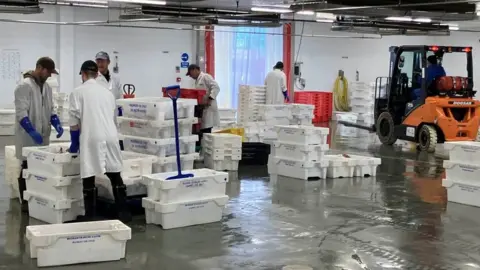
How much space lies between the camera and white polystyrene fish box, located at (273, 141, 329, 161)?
9.51m

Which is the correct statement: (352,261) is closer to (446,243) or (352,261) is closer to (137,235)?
(446,243)

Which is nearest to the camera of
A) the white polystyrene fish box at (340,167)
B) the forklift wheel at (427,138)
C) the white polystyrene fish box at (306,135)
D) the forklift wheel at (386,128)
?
the white polystyrene fish box at (306,135)

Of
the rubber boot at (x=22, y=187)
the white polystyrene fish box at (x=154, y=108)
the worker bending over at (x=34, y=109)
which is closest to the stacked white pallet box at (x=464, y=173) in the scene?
the white polystyrene fish box at (x=154, y=108)

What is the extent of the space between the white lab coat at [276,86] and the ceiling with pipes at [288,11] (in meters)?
1.23

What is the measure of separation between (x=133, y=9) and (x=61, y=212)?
8.13 m

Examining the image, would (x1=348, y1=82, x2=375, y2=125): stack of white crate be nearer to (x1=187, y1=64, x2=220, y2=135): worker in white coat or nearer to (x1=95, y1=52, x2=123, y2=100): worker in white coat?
(x1=187, y1=64, x2=220, y2=135): worker in white coat

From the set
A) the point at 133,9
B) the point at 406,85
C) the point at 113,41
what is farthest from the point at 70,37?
the point at 406,85

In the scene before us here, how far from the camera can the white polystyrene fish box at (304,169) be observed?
9531 millimetres

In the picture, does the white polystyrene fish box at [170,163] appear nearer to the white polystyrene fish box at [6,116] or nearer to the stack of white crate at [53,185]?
the stack of white crate at [53,185]

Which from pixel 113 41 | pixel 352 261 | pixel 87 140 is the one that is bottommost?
pixel 352 261

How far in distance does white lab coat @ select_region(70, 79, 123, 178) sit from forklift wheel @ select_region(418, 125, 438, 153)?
25.8 feet

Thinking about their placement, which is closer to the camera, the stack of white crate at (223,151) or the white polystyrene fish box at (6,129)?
the stack of white crate at (223,151)

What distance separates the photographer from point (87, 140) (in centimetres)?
630

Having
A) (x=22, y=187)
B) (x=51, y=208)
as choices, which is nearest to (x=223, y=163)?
A: (x=22, y=187)
